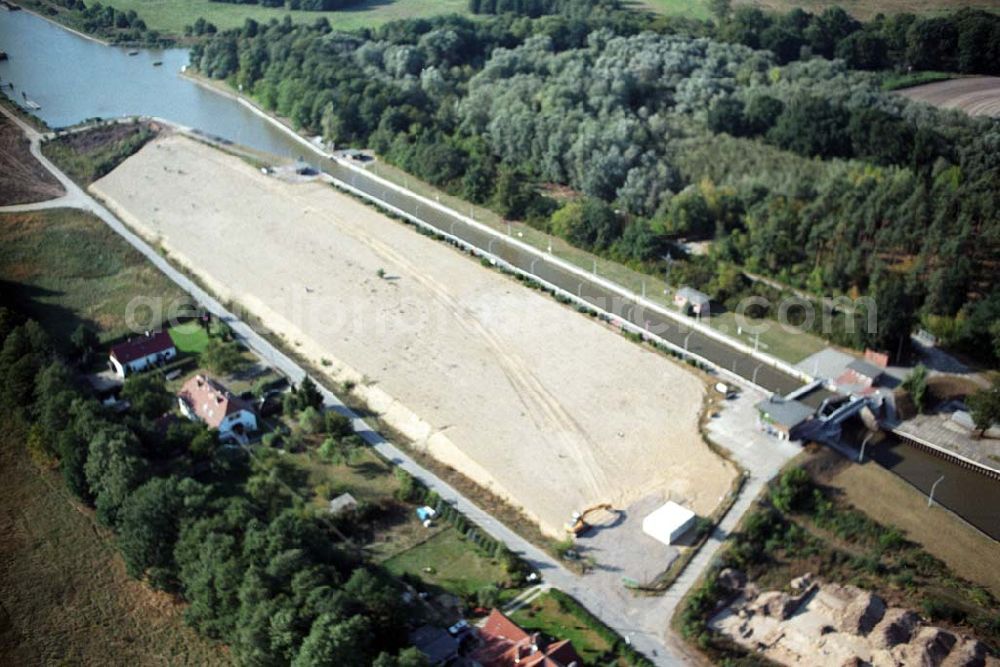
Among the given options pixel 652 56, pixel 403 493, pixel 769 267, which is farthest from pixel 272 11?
pixel 403 493

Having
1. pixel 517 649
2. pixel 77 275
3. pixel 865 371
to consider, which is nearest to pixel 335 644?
pixel 517 649

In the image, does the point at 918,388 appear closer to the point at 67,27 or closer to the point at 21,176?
the point at 21,176

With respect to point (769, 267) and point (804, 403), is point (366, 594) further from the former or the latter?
point (769, 267)

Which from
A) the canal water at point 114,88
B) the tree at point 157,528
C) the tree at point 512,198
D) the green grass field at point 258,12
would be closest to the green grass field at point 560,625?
the tree at point 157,528

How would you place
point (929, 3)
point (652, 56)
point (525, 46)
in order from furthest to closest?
point (929, 3), point (525, 46), point (652, 56)

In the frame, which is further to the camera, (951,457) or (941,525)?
(951,457)

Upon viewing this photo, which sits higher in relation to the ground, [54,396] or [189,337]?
[54,396]

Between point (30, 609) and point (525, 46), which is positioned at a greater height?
point (525, 46)

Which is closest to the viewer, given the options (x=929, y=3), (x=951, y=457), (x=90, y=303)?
(x=951, y=457)
